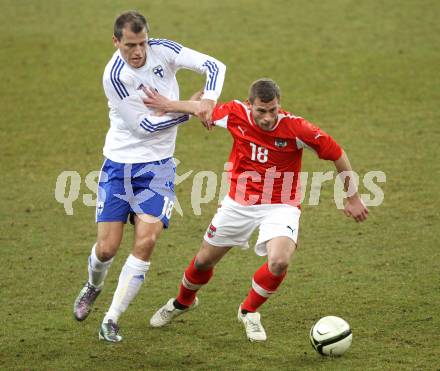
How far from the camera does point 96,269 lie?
804 centimetres

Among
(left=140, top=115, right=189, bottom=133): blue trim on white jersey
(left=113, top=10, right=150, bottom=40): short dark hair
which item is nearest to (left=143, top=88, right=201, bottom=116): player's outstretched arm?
(left=140, top=115, right=189, bottom=133): blue trim on white jersey

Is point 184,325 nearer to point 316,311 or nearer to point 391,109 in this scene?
point 316,311

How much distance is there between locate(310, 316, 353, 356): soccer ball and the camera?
23.8ft

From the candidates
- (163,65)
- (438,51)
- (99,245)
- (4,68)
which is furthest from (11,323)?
(438,51)

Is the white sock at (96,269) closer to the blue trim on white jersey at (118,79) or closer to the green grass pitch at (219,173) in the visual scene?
the green grass pitch at (219,173)

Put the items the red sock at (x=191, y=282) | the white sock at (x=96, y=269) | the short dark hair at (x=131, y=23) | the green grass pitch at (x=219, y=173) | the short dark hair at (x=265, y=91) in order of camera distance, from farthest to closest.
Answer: the red sock at (x=191, y=282) → the white sock at (x=96, y=269) → the green grass pitch at (x=219, y=173) → the short dark hair at (x=131, y=23) → the short dark hair at (x=265, y=91)

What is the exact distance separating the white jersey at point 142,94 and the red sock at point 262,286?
4.43 ft

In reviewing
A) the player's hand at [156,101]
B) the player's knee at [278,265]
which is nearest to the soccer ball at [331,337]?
the player's knee at [278,265]

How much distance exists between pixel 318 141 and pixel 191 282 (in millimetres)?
1737

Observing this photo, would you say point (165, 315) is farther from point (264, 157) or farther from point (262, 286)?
point (264, 157)

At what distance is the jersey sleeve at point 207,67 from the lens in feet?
26.3

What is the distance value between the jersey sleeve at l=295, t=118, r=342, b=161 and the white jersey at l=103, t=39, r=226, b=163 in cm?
82

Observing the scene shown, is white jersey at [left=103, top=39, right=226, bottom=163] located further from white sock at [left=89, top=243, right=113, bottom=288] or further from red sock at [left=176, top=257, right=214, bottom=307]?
red sock at [left=176, top=257, right=214, bottom=307]

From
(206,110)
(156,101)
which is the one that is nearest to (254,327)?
(206,110)
